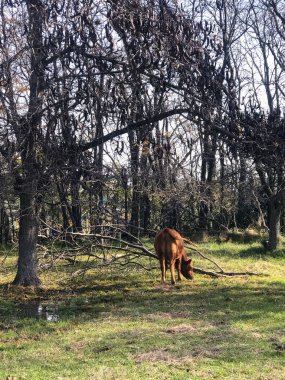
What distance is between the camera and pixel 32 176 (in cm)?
969

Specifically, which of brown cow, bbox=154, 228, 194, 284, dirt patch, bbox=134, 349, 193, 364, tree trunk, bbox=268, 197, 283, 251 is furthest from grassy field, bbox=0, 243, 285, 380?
tree trunk, bbox=268, 197, 283, 251

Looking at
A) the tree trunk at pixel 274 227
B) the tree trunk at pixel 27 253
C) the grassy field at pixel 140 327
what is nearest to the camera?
the grassy field at pixel 140 327

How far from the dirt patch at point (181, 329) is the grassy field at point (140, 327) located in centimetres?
2

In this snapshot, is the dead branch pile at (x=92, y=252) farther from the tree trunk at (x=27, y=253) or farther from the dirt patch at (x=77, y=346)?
the dirt patch at (x=77, y=346)

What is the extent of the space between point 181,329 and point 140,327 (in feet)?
2.28

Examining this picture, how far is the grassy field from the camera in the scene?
5.55 meters

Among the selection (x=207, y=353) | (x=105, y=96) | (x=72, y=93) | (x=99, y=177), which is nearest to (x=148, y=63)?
(x=105, y=96)

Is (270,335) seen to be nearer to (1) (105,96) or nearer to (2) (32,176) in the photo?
(1) (105,96)

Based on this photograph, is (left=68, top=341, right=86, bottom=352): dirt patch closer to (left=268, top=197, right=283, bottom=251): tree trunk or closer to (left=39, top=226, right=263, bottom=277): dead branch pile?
(left=39, top=226, right=263, bottom=277): dead branch pile

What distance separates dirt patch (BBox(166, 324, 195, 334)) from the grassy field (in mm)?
18

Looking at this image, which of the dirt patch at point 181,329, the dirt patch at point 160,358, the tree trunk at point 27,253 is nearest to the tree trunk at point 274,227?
the tree trunk at point 27,253

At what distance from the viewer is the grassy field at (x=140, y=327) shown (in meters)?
5.55

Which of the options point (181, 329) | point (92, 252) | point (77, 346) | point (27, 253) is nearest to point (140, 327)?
point (181, 329)

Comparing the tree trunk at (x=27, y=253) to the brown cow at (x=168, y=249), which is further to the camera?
the brown cow at (x=168, y=249)
